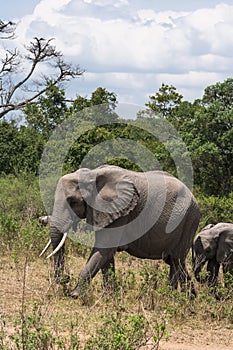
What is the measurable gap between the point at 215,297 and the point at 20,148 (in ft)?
66.8

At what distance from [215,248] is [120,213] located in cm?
197

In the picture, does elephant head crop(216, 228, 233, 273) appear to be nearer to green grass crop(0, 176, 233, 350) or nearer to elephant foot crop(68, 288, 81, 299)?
green grass crop(0, 176, 233, 350)

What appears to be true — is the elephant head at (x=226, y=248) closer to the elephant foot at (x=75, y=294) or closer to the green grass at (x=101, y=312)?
the green grass at (x=101, y=312)

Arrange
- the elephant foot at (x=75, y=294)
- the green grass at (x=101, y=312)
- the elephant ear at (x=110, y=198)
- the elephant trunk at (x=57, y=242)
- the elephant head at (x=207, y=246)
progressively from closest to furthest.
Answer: the green grass at (x=101, y=312) → the elephant foot at (x=75, y=294) → the elephant ear at (x=110, y=198) → the elephant trunk at (x=57, y=242) → the elephant head at (x=207, y=246)

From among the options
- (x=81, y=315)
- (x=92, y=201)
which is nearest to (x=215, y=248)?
(x=92, y=201)

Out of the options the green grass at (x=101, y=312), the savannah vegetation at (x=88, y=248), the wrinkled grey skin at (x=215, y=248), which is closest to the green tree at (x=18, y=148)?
the savannah vegetation at (x=88, y=248)

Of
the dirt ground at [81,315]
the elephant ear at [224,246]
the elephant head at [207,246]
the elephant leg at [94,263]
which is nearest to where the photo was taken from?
the dirt ground at [81,315]

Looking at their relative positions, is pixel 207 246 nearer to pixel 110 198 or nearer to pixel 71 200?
pixel 110 198

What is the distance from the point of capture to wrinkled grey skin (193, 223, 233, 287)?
10391mm

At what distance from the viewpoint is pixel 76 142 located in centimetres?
1752

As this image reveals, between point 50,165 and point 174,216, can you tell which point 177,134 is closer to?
point 50,165

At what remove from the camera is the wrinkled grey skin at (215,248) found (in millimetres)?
10391

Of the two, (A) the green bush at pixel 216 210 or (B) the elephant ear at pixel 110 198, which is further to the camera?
(A) the green bush at pixel 216 210

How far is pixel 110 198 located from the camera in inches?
373
